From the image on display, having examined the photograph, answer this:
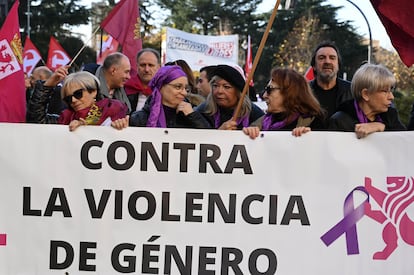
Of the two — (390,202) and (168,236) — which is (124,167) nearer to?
(168,236)

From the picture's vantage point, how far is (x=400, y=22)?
456cm

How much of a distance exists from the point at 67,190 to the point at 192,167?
762 mm

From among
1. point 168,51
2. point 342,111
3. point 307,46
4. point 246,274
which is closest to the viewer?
point 246,274

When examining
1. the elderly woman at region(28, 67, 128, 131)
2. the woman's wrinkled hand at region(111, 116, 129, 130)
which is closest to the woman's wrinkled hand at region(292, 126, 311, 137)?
the woman's wrinkled hand at region(111, 116, 129, 130)

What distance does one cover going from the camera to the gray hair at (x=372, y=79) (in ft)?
14.4

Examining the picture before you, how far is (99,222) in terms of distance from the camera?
4.23m

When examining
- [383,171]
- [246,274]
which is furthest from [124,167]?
[383,171]

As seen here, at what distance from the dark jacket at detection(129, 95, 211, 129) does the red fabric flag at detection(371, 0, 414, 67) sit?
135 centimetres

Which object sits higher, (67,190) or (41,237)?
(67,190)

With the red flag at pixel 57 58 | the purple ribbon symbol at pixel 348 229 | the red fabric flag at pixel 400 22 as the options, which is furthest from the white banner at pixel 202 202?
the red flag at pixel 57 58

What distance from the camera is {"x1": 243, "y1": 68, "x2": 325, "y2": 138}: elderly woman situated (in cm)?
446

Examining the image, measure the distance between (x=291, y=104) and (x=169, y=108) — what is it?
0.79 m

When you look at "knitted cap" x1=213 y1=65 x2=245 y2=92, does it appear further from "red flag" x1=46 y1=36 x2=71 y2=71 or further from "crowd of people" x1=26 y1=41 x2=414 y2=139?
"red flag" x1=46 y1=36 x2=71 y2=71

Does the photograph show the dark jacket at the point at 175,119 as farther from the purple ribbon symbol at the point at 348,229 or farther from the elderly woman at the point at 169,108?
the purple ribbon symbol at the point at 348,229
